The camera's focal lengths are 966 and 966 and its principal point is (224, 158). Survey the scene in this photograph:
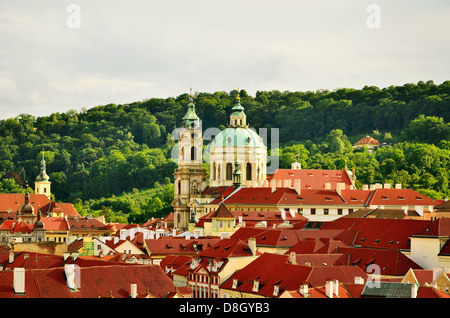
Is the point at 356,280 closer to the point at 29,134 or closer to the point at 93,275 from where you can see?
the point at 93,275

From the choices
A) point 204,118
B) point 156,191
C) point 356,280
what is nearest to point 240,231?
point 356,280

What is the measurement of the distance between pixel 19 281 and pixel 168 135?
144m

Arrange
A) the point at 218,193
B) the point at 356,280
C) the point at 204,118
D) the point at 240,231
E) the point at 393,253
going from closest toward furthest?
the point at 356,280, the point at 393,253, the point at 240,231, the point at 218,193, the point at 204,118

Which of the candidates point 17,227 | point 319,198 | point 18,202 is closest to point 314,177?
point 319,198

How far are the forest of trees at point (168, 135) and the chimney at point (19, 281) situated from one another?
101104mm

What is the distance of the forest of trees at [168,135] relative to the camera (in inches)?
6053

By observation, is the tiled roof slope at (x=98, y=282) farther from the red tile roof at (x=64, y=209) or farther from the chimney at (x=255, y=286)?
the red tile roof at (x=64, y=209)

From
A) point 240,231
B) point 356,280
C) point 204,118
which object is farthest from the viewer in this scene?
point 204,118

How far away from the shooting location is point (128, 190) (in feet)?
541

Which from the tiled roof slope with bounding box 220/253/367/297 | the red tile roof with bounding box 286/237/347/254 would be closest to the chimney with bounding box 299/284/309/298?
the tiled roof slope with bounding box 220/253/367/297

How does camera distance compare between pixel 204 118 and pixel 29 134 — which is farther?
pixel 29 134

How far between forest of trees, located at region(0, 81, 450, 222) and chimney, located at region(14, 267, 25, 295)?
101m

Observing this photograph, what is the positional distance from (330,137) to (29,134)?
60.8m
